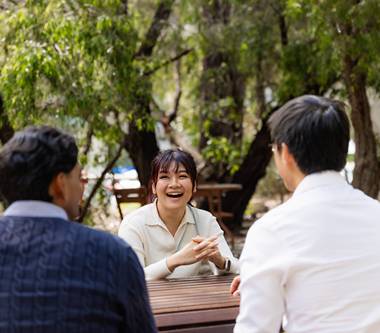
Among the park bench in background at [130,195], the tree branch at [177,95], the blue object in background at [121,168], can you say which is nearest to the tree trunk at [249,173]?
the tree branch at [177,95]

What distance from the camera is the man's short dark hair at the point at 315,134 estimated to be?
2002mm

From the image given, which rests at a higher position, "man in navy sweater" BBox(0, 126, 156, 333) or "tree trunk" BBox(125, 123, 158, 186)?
"man in navy sweater" BBox(0, 126, 156, 333)

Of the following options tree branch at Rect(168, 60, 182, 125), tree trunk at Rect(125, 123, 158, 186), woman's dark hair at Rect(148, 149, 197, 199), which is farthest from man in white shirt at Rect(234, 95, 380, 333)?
tree branch at Rect(168, 60, 182, 125)

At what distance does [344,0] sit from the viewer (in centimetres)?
707

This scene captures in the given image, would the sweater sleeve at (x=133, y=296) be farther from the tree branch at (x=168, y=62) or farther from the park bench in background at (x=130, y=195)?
the tree branch at (x=168, y=62)

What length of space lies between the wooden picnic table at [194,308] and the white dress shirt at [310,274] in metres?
0.57

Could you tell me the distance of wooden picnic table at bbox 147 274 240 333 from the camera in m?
2.53

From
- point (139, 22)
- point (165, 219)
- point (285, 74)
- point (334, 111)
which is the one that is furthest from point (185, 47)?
point (334, 111)

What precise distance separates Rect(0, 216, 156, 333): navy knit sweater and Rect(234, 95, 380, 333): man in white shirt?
315 millimetres

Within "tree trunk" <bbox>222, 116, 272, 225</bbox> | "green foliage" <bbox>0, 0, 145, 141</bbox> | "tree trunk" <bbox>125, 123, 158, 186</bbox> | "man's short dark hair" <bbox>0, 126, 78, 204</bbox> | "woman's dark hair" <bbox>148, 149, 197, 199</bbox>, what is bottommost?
"tree trunk" <bbox>222, 116, 272, 225</bbox>

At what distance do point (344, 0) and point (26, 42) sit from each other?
2955 mm

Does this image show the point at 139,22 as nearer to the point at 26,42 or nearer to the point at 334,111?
the point at 26,42

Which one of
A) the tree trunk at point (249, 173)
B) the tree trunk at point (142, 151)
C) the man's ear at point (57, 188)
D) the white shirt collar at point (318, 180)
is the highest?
the man's ear at point (57, 188)

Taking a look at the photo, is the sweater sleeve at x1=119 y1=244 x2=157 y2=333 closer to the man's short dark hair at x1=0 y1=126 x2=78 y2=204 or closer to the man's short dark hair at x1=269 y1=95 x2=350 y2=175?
the man's short dark hair at x1=0 y1=126 x2=78 y2=204
